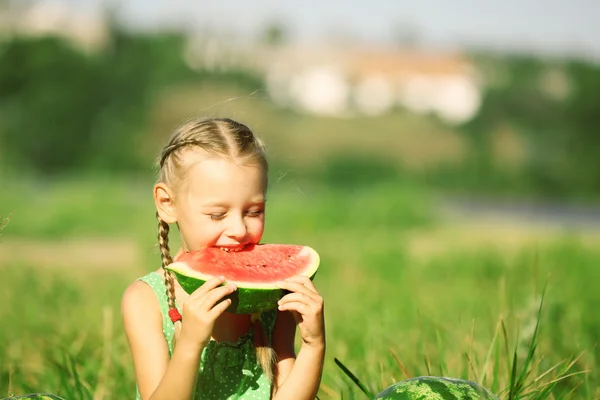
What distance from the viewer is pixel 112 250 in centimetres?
1277

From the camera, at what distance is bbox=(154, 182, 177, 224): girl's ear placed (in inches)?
121

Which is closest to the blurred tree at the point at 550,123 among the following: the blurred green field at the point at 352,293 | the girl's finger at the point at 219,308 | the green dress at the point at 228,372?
the blurred green field at the point at 352,293

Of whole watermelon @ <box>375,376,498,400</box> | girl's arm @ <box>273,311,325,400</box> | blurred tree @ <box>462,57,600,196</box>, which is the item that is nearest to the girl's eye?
girl's arm @ <box>273,311,325,400</box>

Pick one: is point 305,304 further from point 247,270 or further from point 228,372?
point 228,372

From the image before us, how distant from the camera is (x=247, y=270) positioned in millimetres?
2877

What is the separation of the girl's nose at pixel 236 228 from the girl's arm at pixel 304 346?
0.85 feet

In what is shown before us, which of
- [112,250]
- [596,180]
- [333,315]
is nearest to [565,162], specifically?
[596,180]

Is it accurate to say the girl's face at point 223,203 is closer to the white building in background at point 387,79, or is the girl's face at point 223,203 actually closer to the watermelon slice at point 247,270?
the watermelon slice at point 247,270

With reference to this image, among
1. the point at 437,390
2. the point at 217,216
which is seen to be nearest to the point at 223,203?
the point at 217,216

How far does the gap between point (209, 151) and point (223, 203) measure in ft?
0.65

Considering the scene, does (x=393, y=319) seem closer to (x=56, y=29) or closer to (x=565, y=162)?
(x=565, y=162)

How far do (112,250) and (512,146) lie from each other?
23.3m

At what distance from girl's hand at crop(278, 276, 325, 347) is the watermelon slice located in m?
0.05

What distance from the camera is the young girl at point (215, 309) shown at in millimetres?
2680
